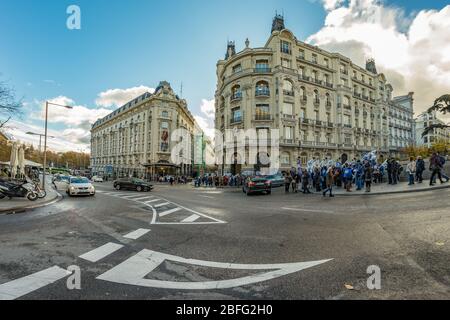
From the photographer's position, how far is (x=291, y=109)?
37500 mm

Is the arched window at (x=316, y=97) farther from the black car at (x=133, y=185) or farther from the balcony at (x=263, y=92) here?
the black car at (x=133, y=185)

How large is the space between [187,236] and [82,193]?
1401 centimetres

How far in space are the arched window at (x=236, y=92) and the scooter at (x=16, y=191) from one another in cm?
3220

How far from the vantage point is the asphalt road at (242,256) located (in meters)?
2.86

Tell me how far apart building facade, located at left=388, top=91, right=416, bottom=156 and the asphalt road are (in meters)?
61.5

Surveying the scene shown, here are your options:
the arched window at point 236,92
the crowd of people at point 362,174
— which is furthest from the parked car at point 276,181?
the arched window at point 236,92

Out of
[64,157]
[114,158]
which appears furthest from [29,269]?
[64,157]

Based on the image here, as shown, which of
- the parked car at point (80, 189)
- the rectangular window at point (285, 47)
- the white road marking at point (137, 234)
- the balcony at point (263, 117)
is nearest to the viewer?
the white road marking at point (137, 234)

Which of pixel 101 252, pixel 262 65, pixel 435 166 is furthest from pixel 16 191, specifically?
pixel 262 65

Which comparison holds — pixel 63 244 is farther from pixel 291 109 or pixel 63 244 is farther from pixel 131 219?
pixel 291 109

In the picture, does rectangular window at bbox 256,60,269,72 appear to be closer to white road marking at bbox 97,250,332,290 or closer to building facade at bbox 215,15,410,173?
building facade at bbox 215,15,410,173

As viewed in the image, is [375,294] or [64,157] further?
[64,157]

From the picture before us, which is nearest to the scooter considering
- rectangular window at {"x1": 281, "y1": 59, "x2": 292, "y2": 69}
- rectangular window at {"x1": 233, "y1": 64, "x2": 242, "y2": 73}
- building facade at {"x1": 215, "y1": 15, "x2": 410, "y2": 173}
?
building facade at {"x1": 215, "y1": 15, "x2": 410, "y2": 173}

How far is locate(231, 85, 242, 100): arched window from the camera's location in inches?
1532
